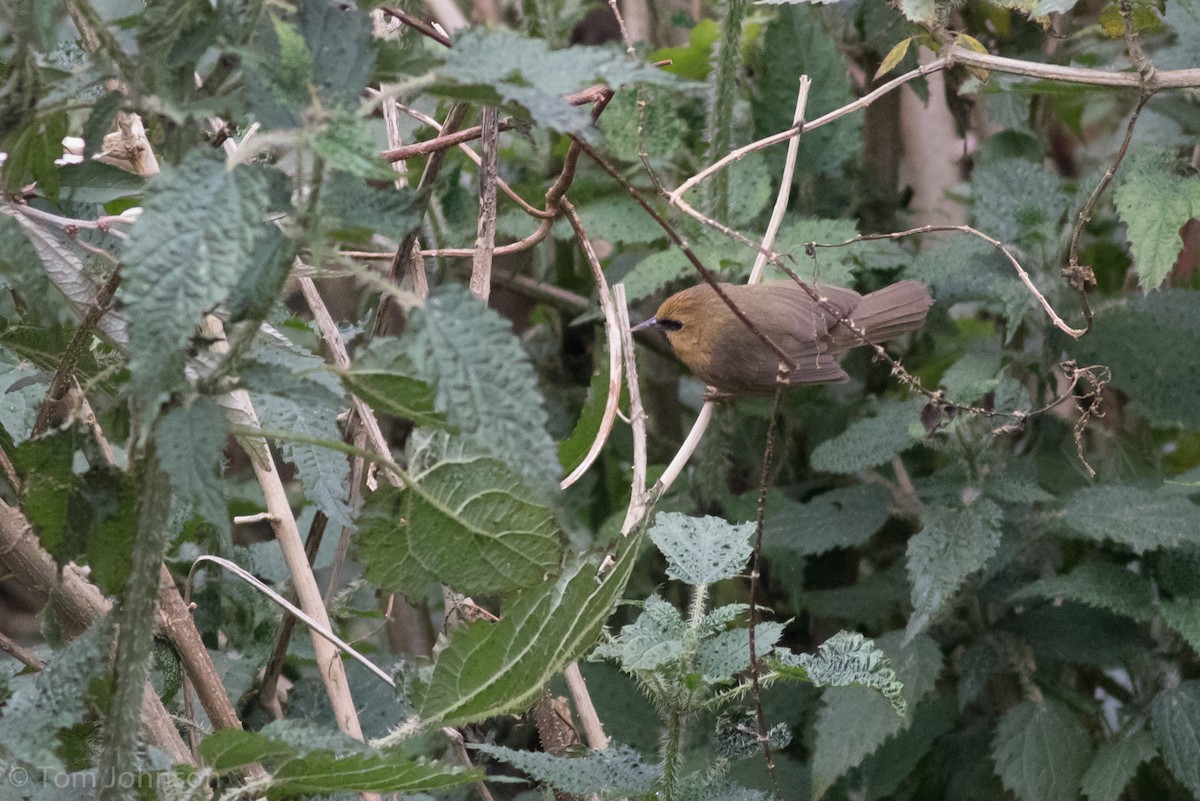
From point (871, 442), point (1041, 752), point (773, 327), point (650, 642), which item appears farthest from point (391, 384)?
point (773, 327)

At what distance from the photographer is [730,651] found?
90 centimetres

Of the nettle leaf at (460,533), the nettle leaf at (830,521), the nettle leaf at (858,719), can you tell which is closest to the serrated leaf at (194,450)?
the nettle leaf at (460,533)

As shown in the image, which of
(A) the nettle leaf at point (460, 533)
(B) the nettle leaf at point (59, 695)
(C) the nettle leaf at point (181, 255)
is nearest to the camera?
(C) the nettle leaf at point (181, 255)

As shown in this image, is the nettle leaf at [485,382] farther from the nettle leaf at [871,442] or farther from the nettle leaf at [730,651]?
the nettle leaf at [871,442]

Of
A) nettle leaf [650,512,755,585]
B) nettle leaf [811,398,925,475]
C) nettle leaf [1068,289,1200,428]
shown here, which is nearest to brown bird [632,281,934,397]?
nettle leaf [811,398,925,475]

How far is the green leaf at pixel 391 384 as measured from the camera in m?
0.66

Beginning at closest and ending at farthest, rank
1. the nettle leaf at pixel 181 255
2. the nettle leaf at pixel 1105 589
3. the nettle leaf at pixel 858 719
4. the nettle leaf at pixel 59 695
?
1. the nettle leaf at pixel 181 255
2. the nettle leaf at pixel 59 695
3. the nettle leaf at pixel 858 719
4. the nettle leaf at pixel 1105 589

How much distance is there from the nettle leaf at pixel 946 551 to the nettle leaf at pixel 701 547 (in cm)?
41

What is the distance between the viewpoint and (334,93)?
58 centimetres

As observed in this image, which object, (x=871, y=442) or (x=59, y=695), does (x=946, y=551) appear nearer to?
(x=871, y=442)

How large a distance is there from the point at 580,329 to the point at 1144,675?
1.07 m

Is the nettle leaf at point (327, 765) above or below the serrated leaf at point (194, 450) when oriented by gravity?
below

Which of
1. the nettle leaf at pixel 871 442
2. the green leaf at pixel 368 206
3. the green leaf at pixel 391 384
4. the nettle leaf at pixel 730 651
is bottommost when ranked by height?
the nettle leaf at pixel 871 442

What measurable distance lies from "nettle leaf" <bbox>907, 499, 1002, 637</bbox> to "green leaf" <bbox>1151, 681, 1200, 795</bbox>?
0.29 metres
